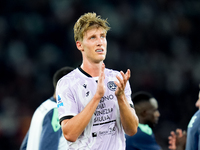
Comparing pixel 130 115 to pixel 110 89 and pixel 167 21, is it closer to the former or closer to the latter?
pixel 110 89

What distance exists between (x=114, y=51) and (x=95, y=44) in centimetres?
756

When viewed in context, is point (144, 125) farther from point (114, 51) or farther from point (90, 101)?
point (114, 51)

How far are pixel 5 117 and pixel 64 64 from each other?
2.10 metres

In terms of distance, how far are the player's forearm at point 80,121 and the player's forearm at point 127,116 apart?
0.63ft

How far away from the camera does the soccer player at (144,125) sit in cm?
482

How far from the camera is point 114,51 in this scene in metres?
10.4

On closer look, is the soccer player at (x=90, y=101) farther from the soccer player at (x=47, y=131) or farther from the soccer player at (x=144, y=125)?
the soccer player at (x=144, y=125)

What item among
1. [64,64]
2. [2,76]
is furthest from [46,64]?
[2,76]

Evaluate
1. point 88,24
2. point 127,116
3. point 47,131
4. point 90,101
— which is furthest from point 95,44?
point 47,131

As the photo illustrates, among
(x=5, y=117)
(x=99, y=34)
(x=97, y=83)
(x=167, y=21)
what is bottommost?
(x=5, y=117)

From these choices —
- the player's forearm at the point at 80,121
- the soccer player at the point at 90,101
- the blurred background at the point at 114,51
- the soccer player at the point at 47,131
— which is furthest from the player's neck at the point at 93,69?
the blurred background at the point at 114,51

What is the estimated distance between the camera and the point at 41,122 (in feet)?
13.7

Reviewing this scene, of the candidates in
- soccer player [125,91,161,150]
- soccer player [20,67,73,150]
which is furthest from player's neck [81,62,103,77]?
soccer player [125,91,161,150]

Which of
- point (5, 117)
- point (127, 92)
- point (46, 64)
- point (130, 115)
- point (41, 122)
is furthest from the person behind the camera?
point (46, 64)
